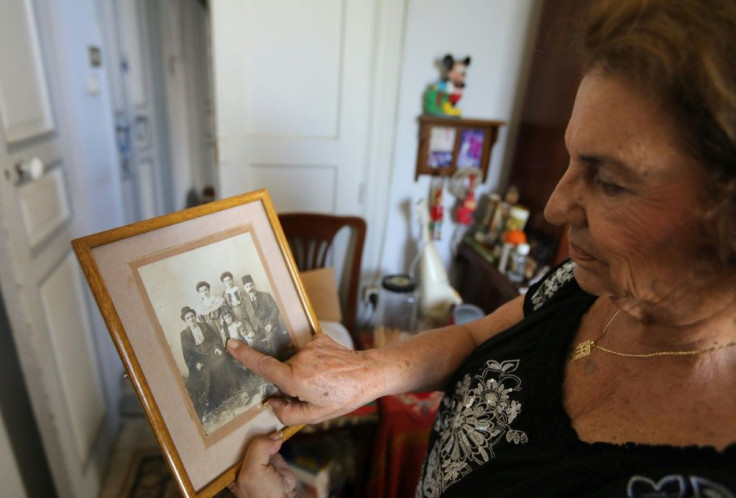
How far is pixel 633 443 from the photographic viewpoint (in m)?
0.44

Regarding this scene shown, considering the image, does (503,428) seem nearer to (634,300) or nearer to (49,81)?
(634,300)

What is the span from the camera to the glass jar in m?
1.71

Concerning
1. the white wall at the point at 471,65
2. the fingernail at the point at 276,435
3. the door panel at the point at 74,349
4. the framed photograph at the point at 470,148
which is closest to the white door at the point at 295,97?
the white wall at the point at 471,65

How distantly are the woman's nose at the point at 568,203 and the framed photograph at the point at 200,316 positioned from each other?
42 centimetres

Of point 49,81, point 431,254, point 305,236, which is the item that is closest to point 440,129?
point 431,254

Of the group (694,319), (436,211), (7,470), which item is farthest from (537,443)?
(436,211)

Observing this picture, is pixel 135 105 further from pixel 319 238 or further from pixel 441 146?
pixel 441 146

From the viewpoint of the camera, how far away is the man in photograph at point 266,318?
0.64 meters

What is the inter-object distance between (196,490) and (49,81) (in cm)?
133

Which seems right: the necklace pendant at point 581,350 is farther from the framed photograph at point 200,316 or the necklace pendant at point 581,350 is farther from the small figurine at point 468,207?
the small figurine at point 468,207

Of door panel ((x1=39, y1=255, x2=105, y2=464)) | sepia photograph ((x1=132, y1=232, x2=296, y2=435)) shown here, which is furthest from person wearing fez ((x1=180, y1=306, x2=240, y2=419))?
door panel ((x1=39, y1=255, x2=105, y2=464))

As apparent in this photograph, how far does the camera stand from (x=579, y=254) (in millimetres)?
507

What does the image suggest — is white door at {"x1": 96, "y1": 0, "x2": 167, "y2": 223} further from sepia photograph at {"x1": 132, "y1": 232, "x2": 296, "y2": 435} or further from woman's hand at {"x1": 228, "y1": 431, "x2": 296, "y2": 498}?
woman's hand at {"x1": 228, "y1": 431, "x2": 296, "y2": 498}

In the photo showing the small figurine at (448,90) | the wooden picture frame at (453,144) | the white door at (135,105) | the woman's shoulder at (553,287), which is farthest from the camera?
the white door at (135,105)
